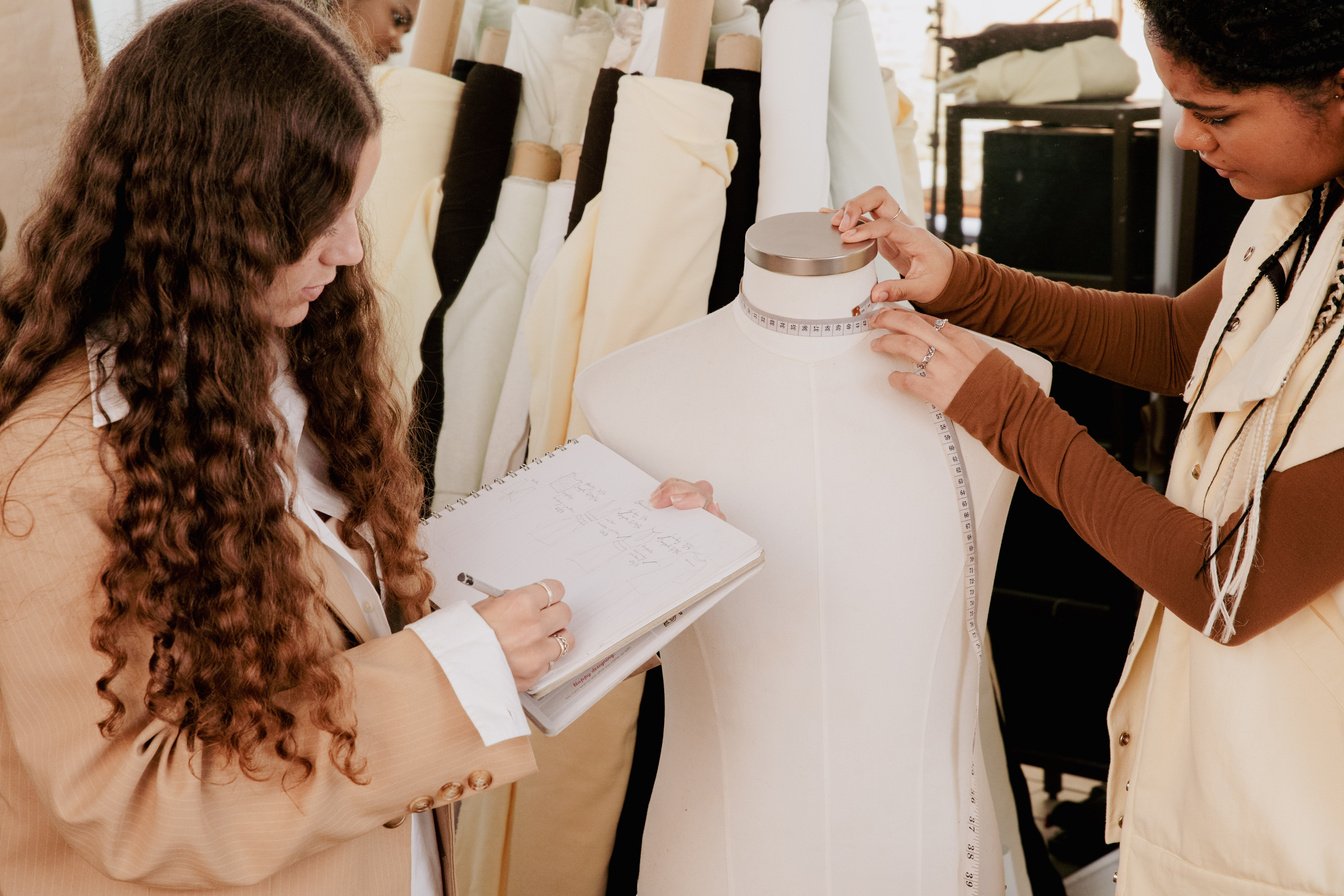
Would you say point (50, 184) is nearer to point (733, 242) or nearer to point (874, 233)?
point (874, 233)

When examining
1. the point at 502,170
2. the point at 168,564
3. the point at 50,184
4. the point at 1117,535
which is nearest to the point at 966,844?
the point at 1117,535

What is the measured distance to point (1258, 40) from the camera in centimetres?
99

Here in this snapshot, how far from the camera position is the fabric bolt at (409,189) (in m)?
1.85

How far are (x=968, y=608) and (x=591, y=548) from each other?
0.38 m

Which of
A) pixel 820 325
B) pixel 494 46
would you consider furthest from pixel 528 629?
pixel 494 46

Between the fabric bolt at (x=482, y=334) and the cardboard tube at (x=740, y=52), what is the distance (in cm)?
38

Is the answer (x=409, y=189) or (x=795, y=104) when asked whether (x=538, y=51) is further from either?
(x=795, y=104)

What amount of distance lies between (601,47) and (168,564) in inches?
→ 48.2

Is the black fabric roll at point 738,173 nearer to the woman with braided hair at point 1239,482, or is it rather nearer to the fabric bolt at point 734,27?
the fabric bolt at point 734,27

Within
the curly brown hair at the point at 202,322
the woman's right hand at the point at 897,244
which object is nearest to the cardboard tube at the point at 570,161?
the woman's right hand at the point at 897,244

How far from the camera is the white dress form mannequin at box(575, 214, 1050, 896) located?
1176mm

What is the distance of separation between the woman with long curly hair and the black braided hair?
2.27 feet

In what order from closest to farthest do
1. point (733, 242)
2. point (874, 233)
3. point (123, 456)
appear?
point (123, 456), point (874, 233), point (733, 242)

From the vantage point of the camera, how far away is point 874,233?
1198 mm
